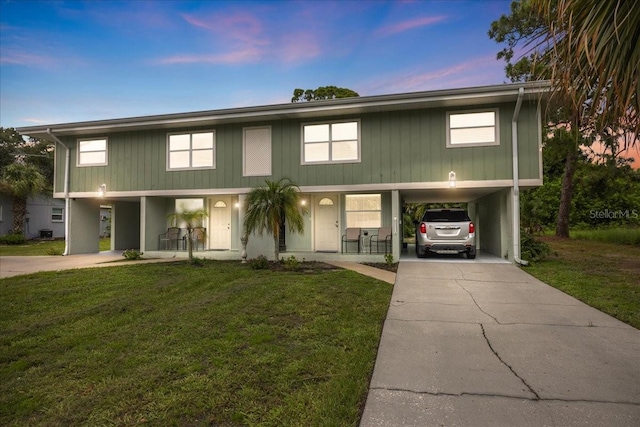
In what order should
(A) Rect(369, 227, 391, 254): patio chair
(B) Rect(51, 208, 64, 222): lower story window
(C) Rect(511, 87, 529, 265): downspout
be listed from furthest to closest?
(B) Rect(51, 208, 64, 222): lower story window → (A) Rect(369, 227, 391, 254): patio chair → (C) Rect(511, 87, 529, 265): downspout

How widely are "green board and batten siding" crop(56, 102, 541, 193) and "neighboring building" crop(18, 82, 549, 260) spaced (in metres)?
0.03

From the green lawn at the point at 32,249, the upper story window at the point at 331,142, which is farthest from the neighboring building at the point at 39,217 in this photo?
the upper story window at the point at 331,142

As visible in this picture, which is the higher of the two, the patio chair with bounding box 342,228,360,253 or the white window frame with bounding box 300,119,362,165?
the white window frame with bounding box 300,119,362,165

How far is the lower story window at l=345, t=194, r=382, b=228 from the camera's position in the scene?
40.2 feet

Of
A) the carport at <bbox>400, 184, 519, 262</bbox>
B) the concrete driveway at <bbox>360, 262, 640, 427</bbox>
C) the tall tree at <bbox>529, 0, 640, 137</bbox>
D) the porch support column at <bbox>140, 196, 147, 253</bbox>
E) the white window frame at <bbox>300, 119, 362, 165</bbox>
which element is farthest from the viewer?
the porch support column at <bbox>140, 196, 147, 253</bbox>

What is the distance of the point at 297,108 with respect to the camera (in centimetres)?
1111

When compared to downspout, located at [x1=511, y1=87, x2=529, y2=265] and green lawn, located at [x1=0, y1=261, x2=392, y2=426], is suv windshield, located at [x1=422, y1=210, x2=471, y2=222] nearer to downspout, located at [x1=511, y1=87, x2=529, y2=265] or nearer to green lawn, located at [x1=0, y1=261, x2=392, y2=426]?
downspout, located at [x1=511, y1=87, x2=529, y2=265]

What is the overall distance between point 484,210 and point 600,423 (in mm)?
13470

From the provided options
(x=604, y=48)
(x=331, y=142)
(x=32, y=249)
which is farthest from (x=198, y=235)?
(x=604, y=48)

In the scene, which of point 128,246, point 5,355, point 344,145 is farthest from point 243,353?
point 128,246

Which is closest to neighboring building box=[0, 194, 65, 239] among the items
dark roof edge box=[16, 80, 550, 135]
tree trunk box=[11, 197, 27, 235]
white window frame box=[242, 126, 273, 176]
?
tree trunk box=[11, 197, 27, 235]

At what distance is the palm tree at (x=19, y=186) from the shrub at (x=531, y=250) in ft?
88.9

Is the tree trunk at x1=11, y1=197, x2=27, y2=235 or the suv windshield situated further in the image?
the tree trunk at x1=11, y1=197, x2=27, y2=235

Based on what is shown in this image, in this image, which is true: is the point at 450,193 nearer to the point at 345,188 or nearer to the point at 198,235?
the point at 345,188
